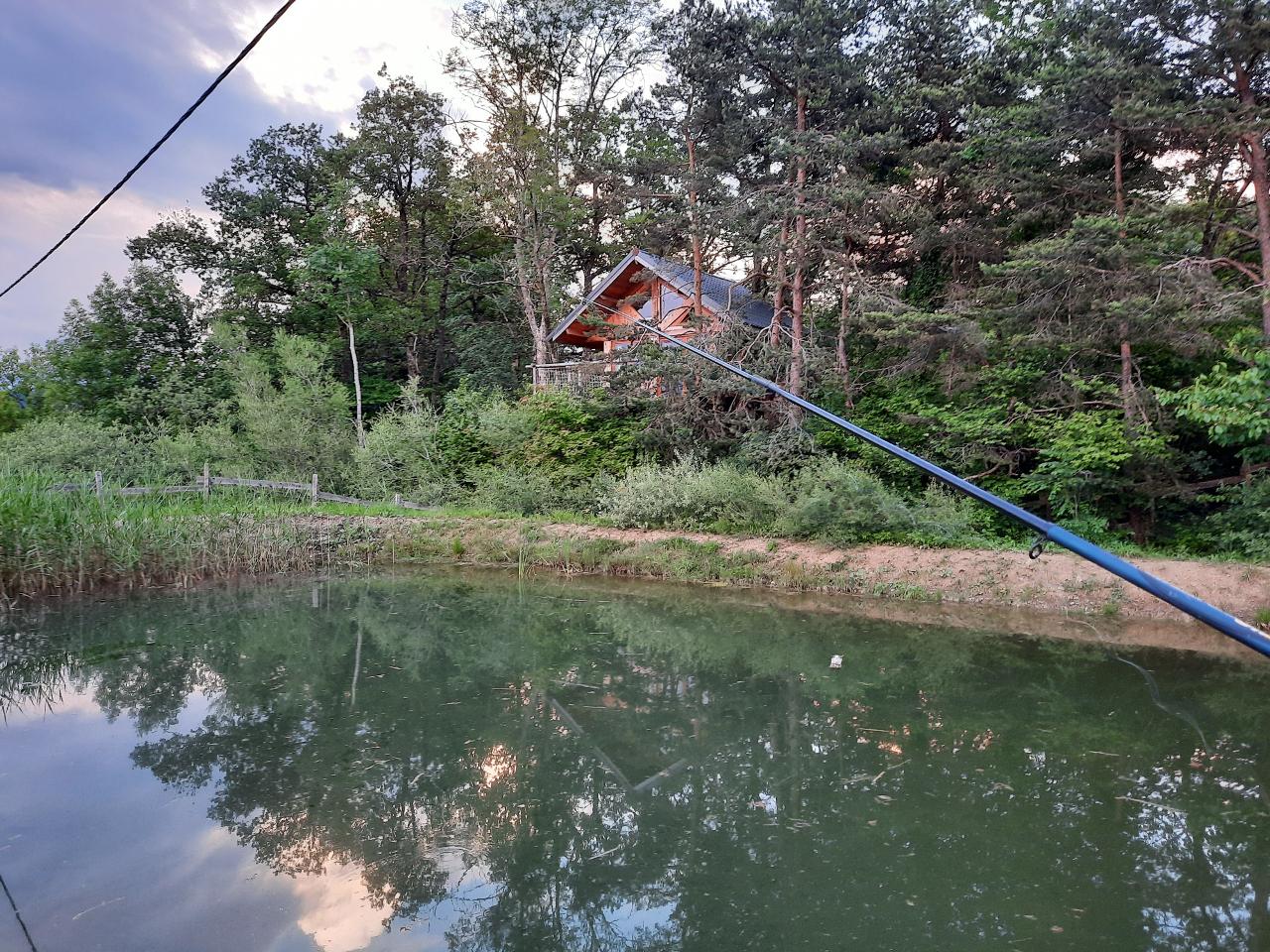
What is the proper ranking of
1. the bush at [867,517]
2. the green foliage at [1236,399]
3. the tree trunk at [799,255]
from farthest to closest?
the tree trunk at [799,255] < the bush at [867,517] < the green foliage at [1236,399]

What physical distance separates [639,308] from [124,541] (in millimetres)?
14926

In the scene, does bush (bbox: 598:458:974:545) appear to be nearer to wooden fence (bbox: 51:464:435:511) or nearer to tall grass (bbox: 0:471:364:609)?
wooden fence (bbox: 51:464:435:511)

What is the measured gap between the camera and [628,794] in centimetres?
466

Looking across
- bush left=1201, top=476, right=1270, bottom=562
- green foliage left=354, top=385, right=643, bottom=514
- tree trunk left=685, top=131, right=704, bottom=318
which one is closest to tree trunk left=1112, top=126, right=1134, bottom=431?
bush left=1201, top=476, right=1270, bottom=562

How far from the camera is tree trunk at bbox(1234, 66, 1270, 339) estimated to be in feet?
33.0

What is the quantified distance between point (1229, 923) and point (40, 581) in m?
12.3

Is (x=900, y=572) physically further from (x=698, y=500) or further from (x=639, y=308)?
(x=639, y=308)

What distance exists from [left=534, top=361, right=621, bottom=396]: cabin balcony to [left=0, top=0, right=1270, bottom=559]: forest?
827mm

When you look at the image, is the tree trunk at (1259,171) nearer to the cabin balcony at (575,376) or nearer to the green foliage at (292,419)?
the cabin balcony at (575,376)

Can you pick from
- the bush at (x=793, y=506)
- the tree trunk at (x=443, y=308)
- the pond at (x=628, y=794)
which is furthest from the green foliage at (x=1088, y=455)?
the tree trunk at (x=443, y=308)

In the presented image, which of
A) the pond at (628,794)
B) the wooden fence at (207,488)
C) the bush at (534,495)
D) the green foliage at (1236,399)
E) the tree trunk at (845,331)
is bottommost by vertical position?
the pond at (628,794)

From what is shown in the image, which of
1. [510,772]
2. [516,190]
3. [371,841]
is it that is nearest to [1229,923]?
[510,772]

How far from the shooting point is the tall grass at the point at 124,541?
9.48m

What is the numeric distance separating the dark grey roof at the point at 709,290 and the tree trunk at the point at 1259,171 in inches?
344
